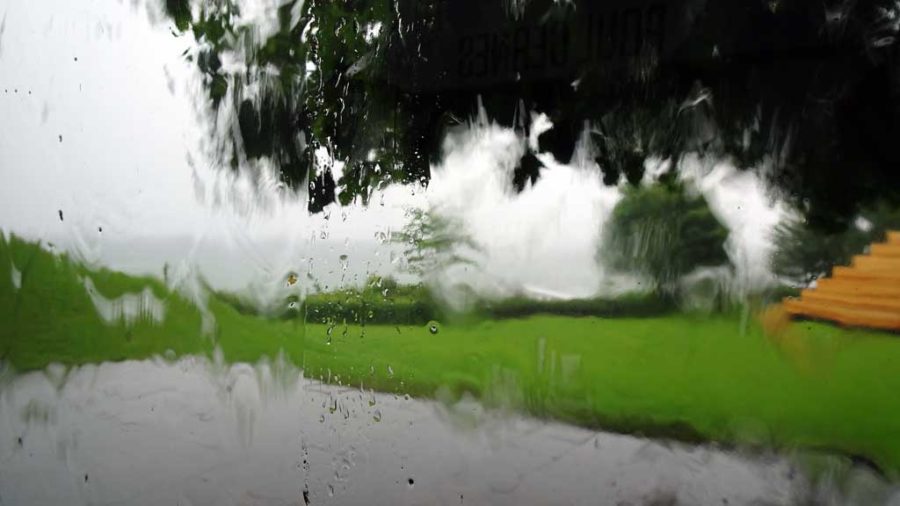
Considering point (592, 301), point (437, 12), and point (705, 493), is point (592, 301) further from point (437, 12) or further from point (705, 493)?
point (437, 12)

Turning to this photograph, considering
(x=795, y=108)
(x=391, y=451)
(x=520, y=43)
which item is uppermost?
(x=520, y=43)

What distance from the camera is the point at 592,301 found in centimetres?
199

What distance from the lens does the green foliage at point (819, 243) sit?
1.63 meters

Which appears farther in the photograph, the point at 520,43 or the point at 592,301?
the point at 520,43

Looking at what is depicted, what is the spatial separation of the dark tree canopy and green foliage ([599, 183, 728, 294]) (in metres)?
0.08

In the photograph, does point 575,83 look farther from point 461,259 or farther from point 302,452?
point 302,452

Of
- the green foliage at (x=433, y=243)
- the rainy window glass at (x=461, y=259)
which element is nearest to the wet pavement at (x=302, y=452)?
the rainy window glass at (x=461, y=259)

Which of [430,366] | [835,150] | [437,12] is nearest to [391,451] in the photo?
[430,366]

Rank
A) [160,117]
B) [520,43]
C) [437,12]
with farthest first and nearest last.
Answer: [160,117]
[437,12]
[520,43]

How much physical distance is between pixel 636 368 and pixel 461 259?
56 centimetres

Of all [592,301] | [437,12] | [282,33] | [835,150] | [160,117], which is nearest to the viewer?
[835,150]

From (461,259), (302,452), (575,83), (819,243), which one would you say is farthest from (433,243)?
(819,243)

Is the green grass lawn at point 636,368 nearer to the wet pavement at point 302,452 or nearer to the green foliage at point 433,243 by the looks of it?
the wet pavement at point 302,452

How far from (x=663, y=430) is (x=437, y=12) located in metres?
1.25
